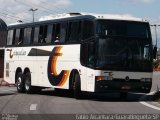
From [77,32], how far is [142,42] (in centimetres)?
273

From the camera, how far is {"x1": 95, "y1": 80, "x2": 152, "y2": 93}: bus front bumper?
20.5 m

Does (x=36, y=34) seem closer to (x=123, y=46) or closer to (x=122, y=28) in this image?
(x=122, y=28)

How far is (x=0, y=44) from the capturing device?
9150 centimetres

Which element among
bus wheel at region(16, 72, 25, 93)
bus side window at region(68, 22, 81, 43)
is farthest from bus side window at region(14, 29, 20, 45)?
bus side window at region(68, 22, 81, 43)

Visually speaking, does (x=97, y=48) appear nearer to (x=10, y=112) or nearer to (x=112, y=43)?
(x=112, y=43)

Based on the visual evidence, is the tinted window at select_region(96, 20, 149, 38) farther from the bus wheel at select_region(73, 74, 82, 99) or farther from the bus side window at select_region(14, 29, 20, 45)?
the bus side window at select_region(14, 29, 20, 45)

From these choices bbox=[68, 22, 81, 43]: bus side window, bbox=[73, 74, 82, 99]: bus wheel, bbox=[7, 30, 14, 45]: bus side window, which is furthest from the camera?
bbox=[7, 30, 14, 45]: bus side window

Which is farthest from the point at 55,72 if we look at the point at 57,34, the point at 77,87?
the point at 77,87

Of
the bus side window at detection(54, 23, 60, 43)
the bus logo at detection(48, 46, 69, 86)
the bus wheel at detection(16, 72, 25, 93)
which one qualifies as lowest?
the bus wheel at detection(16, 72, 25, 93)

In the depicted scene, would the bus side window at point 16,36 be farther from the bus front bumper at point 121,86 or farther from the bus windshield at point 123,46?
the bus front bumper at point 121,86

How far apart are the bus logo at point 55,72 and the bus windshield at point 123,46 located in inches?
117

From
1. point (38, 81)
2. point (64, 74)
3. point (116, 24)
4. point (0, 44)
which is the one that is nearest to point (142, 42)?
point (116, 24)

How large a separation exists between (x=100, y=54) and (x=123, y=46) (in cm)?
97

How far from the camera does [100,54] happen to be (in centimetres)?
2048
